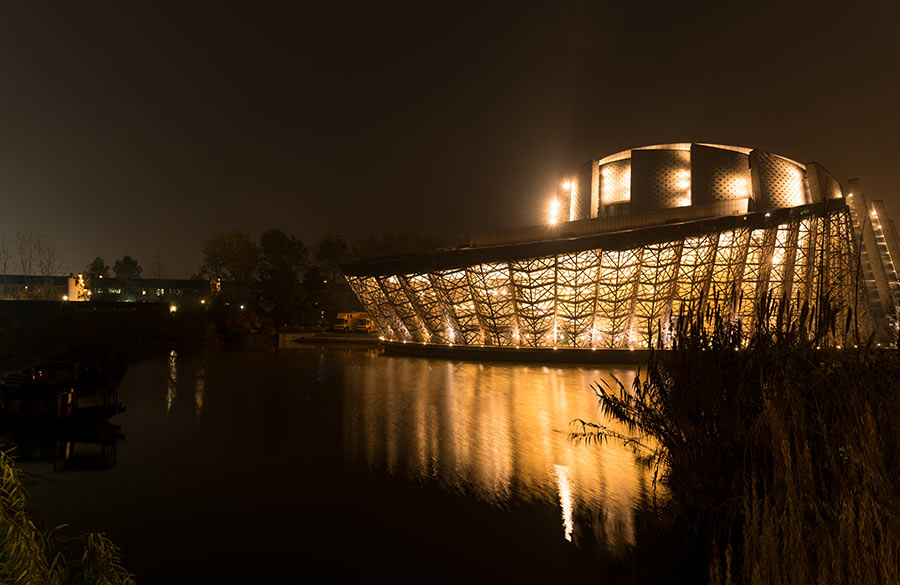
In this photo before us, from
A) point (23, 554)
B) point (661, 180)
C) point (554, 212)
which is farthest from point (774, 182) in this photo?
point (23, 554)

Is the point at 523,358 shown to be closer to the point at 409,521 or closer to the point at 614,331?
the point at 614,331

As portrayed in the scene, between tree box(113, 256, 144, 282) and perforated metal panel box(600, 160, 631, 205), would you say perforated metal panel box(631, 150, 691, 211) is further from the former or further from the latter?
tree box(113, 256, 144, 282)

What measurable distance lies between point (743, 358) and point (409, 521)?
540cm

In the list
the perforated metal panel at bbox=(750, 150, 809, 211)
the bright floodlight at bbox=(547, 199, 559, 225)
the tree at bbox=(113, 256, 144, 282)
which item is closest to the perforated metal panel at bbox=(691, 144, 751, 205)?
the perforated metal panel at bbox=(750, 150, 809, 211)

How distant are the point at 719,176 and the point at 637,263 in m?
14.8

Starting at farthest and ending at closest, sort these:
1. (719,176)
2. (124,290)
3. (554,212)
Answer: (124,290)
(554,212)
(719,176)

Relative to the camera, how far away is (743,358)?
22.8 feet

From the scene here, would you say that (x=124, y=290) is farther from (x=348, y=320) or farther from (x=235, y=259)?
(x=348, y=320)

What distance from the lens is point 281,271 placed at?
59.2m

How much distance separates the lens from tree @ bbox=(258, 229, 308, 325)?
58.1 meters

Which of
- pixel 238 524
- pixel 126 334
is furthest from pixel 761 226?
pixel 126 334

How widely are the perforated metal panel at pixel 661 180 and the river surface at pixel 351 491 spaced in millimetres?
28538

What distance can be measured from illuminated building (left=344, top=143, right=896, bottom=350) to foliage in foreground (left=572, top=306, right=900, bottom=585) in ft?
56.2

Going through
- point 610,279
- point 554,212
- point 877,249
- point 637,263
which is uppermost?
point 554,212
